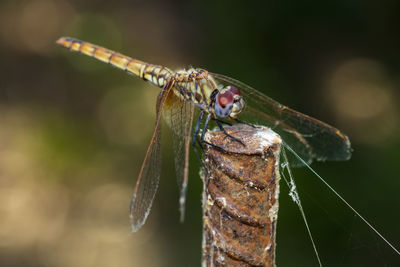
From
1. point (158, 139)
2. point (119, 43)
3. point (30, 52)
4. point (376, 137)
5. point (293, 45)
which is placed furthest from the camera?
point (30, 52)

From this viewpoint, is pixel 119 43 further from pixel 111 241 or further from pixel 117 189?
pixel 111 241

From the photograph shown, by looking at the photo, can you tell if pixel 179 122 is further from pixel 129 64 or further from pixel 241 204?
pixel 241 204

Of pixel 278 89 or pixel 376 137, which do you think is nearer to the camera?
pixel 376 137

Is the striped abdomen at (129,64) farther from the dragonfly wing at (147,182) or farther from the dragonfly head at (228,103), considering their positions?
the dragonfly head at (228,103)

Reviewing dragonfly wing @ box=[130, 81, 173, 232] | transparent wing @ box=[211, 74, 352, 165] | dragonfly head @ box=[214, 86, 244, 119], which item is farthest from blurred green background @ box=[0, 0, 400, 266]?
dragonfly wing @ box=[130, 81, 173, 232]

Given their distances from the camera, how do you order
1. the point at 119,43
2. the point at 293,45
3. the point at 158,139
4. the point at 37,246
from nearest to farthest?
1. the point at 158,139
2. the point at 293,45
3. the point at 37,246
4. the point at 119,43

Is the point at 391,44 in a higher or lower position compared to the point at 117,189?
higher

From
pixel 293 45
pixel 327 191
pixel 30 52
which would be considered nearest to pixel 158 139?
pixel 327 191
